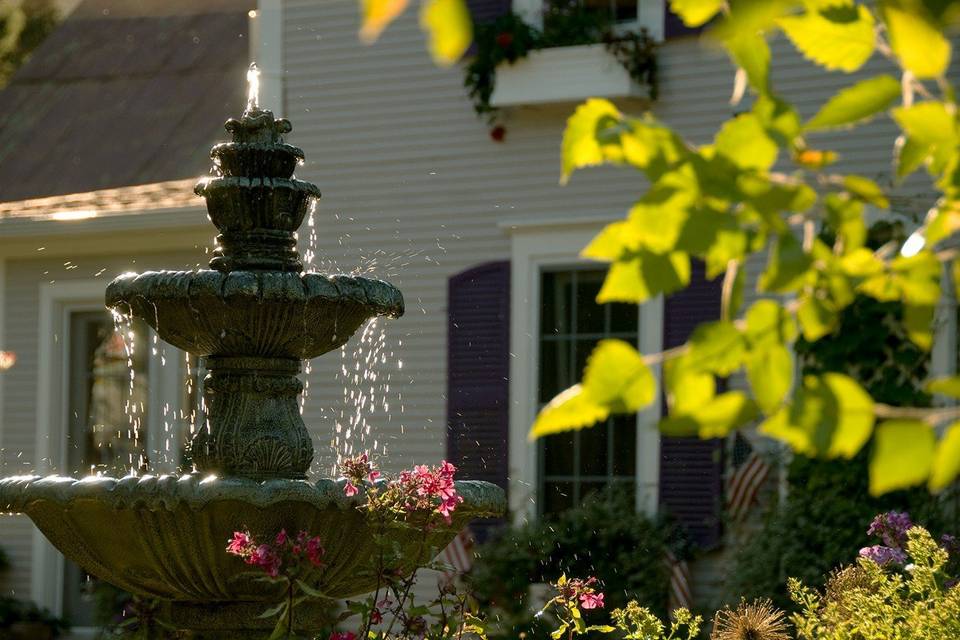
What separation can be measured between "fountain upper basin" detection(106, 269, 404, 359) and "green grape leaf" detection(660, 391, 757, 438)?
3874 millimetres

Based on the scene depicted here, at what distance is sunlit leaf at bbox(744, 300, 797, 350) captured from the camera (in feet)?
4.55

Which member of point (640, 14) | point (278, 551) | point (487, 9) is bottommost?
point (278, 551)

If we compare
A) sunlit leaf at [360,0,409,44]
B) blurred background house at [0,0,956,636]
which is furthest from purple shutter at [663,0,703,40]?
sunlit leaf at [360,0,409,44]

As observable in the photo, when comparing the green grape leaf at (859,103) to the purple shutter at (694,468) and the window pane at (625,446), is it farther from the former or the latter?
the window pane at (625,446)

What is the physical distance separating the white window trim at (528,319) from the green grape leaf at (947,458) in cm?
944

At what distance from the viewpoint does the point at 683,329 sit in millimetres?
10586

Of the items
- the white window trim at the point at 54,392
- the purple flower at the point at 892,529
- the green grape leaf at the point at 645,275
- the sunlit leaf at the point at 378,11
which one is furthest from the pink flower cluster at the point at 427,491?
the white window trim at the point at 54,392

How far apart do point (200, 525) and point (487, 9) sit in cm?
701

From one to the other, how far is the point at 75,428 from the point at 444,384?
3.32 meters

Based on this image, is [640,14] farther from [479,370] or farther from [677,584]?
[677,584]

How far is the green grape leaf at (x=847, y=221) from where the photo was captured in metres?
1.44

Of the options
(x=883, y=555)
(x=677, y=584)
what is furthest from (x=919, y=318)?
(x=677, y=584)

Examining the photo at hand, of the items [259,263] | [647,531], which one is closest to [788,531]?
[647,531]

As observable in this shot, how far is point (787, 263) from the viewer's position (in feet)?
4.43
